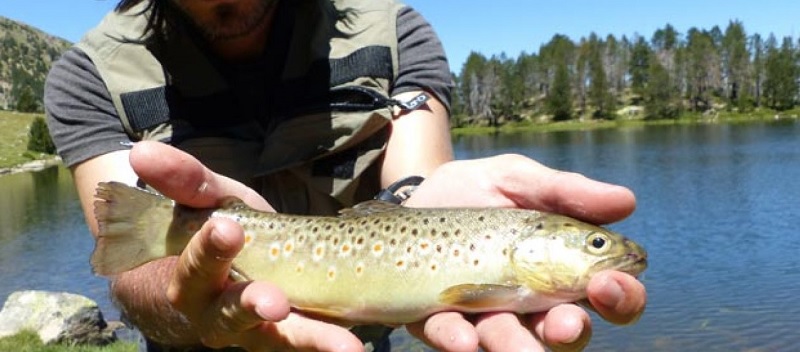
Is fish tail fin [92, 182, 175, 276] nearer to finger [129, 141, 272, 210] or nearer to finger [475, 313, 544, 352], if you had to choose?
finger [129, 141, 272, 210]

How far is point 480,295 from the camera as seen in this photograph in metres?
3.64

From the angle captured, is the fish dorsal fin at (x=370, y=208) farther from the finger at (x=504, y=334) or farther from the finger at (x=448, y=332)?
the finger at (x=504, y=334)

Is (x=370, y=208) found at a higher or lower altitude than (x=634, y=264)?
higher

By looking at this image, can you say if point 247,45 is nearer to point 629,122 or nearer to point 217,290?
point 217,290

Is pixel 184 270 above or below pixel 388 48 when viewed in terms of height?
below

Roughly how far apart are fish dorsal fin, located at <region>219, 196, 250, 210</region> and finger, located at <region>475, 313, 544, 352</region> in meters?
1.21

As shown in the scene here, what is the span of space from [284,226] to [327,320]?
19.0 inches

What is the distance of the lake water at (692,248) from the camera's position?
19578 mm

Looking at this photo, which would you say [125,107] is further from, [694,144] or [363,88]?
[694,144]

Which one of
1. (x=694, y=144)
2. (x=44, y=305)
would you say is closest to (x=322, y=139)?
(x=44, y=305)

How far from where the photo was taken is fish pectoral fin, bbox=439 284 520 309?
3.62 meters

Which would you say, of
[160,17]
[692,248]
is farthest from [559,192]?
[692,248]

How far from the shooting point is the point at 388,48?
16.9 ft

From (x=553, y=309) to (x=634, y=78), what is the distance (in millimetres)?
169961
